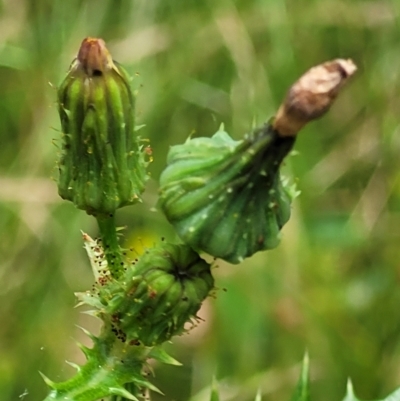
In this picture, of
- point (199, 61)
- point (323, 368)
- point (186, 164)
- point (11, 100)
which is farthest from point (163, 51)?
point (186, 164)

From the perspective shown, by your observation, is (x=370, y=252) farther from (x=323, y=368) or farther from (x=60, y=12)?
(x=60, y=12)

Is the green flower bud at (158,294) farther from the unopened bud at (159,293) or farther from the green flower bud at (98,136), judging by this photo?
the green flower bud at (98,136)

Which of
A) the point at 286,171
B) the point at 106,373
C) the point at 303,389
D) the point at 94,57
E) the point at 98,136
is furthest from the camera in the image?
A: the point at 286,171

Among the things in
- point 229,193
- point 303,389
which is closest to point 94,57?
point 229,193

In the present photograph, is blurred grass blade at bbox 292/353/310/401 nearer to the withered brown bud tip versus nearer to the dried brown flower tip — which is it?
the dried brown flower tip

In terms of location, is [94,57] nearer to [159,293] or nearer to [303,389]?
[159,293]

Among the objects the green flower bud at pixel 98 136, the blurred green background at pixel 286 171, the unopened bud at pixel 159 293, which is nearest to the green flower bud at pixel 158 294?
the unopened bud at pixel 159 293
